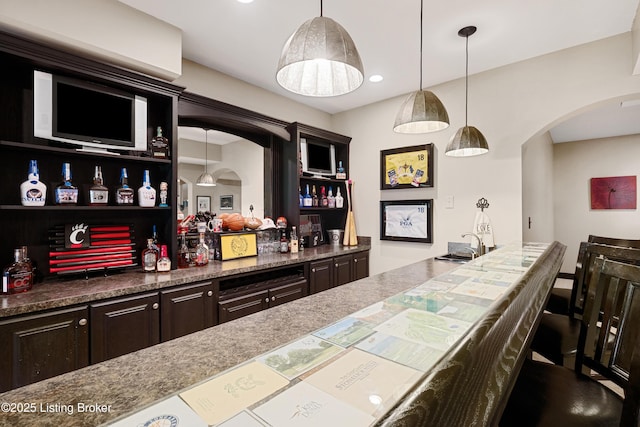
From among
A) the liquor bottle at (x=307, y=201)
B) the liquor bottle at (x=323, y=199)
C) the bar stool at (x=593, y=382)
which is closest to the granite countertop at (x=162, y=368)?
the bar stool at (x=593, y=382)

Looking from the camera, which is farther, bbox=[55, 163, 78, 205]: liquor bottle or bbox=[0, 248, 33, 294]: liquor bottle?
bbox=[55, 163, 78, 205]: liquor bottle

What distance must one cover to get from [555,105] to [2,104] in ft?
14.0

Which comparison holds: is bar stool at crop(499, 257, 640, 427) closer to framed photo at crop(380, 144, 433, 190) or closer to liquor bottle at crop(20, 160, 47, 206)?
framed photo at crop(380, 144, 433, 190)

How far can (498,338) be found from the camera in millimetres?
627

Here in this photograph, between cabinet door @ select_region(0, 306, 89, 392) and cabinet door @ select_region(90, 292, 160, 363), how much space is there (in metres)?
0.06

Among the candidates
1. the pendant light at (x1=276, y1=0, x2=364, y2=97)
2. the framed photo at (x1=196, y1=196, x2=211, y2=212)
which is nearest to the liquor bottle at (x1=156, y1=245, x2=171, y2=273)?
the framed photo at (x1=196, y1=196, x2=211, y2=212)

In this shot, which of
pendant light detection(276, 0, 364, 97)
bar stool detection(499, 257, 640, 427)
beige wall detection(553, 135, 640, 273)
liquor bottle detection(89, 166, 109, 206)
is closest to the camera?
bar stool detection(499, 257, 640, 427)

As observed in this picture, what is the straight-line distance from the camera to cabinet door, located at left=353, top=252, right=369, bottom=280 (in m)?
3.78

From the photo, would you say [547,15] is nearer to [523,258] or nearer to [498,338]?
[523,258]

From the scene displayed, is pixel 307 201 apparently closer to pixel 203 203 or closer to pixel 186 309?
pixel 203 203

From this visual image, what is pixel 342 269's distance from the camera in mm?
3557

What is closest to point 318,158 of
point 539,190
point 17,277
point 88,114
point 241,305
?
point 241,305

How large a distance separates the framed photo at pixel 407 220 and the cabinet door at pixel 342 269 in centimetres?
62

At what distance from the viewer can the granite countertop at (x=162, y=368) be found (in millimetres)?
625
